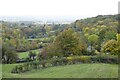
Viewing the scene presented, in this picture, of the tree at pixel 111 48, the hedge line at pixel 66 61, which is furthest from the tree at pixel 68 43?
the hedge line at pixel 66 61

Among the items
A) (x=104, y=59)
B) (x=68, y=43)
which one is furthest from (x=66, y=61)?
(x=68, y=43)

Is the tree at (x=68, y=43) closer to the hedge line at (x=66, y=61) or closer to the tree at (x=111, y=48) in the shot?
the tree at (x=111, y=48)

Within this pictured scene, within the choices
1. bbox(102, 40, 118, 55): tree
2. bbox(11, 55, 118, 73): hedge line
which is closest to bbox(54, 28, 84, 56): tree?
bbox(102, 40, 118, 55): tree

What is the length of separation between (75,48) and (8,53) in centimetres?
839

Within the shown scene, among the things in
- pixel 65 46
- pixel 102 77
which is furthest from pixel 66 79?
pixel 65 46

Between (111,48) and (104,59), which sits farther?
(111,48)

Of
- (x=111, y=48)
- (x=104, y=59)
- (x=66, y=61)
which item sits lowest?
(x=66, y=61)

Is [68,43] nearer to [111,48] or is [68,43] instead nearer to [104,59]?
[111,48]

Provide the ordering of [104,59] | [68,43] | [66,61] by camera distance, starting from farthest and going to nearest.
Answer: [68,43], [104,59], [66,61]

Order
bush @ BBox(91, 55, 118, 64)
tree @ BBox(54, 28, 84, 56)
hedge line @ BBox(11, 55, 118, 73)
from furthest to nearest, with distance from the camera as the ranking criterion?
tree @ BBox(54, 28, 84, 56), bush @ BBox(91, 55, 118, 64), hedge line @ BBox(11, 55, 118, 73)

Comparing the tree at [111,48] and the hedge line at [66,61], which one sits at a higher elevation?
the tree at [111,48]

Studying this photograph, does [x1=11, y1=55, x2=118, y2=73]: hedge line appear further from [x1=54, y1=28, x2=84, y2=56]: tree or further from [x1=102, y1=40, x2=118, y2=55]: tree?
[x1=54, y1=28, x2=84, y2=56]: tree

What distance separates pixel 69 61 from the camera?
2169 centimetres

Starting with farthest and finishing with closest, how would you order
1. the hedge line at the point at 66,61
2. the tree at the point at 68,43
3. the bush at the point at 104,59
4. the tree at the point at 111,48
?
1. the tree at the point at 68,43
2. the tree at the point at 111,48
3. the bush at the point at 104,59
4. the hedge line at the point at 66,61
